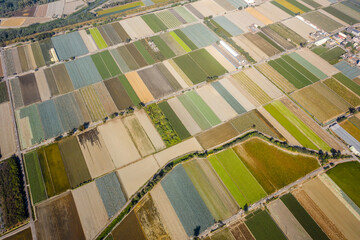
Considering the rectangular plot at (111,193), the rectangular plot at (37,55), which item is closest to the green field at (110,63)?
the rectangular plot at (37,55)

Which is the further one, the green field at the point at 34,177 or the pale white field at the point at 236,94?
the pale white field at the point at 236,94

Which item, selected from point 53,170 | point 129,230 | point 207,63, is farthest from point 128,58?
point 129,230

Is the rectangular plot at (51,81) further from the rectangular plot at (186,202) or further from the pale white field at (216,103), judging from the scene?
the rectangular plot at (186,202)

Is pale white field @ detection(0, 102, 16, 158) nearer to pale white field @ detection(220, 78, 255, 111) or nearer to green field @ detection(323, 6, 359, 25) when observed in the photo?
pale white field @ detection(220, 78, 255, 111)

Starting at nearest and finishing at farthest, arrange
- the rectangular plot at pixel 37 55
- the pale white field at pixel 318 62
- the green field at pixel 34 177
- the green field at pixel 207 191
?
the green field at pixel 207 191 → the green field at pixel 34 177 → the rectangular plot at pixel 37 55 → the pale white field at pixel 318 62

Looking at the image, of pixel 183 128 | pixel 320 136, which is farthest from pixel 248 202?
pixel 320 136

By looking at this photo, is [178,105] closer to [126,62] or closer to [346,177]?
[126,62]
